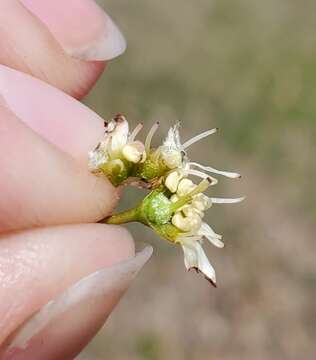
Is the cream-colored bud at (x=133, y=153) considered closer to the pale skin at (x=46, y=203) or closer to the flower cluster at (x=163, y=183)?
the flower cluster at (x=163, y=183)

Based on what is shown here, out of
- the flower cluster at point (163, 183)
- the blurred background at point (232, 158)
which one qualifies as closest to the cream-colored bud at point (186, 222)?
the flower cluster at point (163, 183)

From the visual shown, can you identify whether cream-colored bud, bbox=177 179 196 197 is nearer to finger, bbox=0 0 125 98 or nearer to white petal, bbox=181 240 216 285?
white petal, bbox=181 240 216 285

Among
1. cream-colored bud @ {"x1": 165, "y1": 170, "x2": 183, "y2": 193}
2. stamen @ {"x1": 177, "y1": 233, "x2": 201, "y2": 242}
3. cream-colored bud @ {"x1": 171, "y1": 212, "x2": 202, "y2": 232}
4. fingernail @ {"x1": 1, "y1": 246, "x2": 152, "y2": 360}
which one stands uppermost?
cream-colored bud @ {"x1": 165, "y1": 170, "x2": 183, "y2": 193}

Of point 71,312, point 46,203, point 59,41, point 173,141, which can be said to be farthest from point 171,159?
point 59,41

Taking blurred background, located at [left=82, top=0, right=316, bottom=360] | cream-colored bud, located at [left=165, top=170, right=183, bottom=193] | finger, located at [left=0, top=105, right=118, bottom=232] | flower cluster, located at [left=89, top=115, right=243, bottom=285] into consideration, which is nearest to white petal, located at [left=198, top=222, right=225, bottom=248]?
flower cluster, located at [left=89, top=115, right=243, bottom=285]

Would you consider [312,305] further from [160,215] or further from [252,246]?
[160,215]

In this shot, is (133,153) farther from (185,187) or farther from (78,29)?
(78,29)

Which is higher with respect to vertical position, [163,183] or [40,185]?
[163,183]
